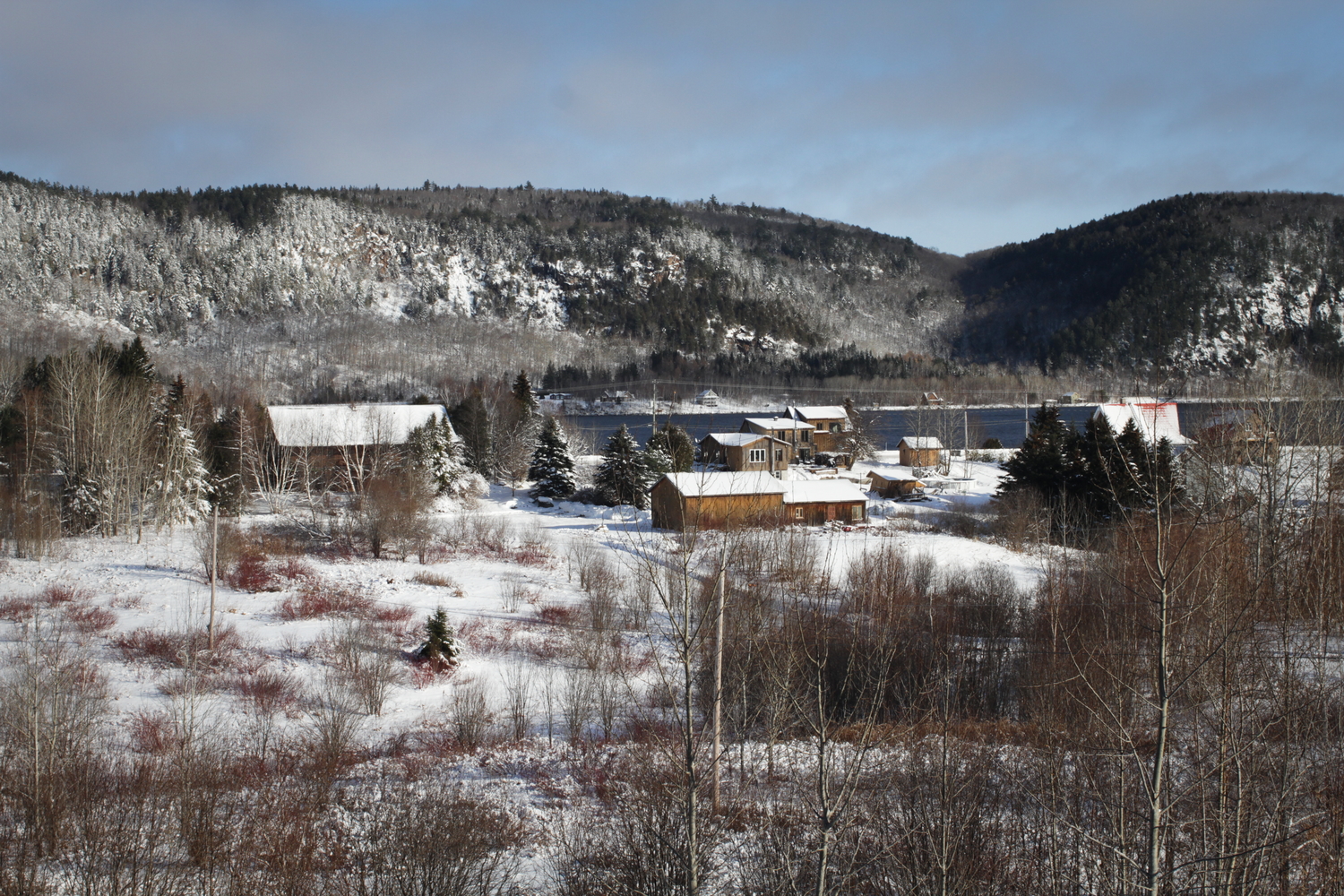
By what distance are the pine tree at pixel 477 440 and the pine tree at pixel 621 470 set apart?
1293 cm

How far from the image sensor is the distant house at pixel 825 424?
242 ft

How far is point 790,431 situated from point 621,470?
2888 centimetres

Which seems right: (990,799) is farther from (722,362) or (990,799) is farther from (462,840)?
(722,362)

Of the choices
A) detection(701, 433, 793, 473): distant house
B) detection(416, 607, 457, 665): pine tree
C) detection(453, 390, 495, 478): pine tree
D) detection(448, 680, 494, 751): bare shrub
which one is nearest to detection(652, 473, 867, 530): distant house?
detection(701, 433, 793, 473): distant house

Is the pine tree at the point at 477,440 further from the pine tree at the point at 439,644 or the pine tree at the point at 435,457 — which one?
the pine tree at the point at 439,644

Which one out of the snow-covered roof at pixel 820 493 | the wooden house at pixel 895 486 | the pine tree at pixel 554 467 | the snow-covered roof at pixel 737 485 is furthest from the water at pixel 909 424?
the snow-covered roof at pixel 737 485

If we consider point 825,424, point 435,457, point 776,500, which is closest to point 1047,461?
point 776,500

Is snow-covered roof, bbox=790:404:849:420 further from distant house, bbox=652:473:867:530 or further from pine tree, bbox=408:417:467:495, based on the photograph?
pine tree, bbox=408:417:467:495

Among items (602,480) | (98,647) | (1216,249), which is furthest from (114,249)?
(1216,249)

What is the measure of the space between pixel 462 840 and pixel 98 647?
57.4 feet

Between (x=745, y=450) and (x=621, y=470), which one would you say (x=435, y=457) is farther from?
(x=745, y=450)

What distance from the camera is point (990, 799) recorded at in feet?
37.8

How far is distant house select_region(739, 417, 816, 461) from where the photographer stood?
225 feet

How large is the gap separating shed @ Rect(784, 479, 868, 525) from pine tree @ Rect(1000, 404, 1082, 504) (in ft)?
28.9
